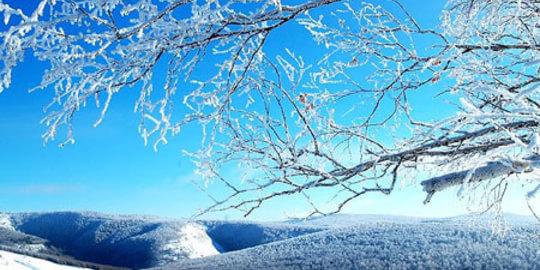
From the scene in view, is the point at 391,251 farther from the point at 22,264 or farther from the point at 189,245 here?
the point at 189,245

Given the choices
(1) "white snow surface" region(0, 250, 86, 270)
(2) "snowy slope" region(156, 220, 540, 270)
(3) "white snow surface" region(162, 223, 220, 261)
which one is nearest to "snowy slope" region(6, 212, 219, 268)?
(3) "white snow surface" region(162, 223, 220, 261)

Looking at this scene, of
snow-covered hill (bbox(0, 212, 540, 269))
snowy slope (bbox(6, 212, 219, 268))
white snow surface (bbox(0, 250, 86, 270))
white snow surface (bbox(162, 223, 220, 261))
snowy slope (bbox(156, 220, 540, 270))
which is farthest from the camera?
snowy slope (bbox(6, 212, 219, 268))

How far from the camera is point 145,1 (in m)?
2.14

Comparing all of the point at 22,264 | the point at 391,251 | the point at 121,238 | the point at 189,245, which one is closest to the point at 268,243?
the point at 189,245

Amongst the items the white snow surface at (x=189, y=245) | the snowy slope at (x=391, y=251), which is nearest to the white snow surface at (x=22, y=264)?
the snowy slope at (x=391, y=251)

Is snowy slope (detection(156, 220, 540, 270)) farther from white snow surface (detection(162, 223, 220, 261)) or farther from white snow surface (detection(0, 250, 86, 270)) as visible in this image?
white snow surface (detection(162, 223, 220, 261))

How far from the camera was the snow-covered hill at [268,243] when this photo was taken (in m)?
63.6

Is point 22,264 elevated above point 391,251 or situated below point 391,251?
above

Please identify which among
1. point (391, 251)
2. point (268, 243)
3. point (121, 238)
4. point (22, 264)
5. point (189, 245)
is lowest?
point (391, 251)

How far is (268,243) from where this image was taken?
102m

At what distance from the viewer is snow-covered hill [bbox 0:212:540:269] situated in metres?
63.6

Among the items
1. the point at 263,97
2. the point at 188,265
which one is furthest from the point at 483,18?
the point at 188,265

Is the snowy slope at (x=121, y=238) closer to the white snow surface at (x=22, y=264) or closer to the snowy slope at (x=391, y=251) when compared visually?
the snowy slope at (x=391, y=251)

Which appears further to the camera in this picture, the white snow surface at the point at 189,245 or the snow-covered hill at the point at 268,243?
the white snow surface at the point at 189,245
